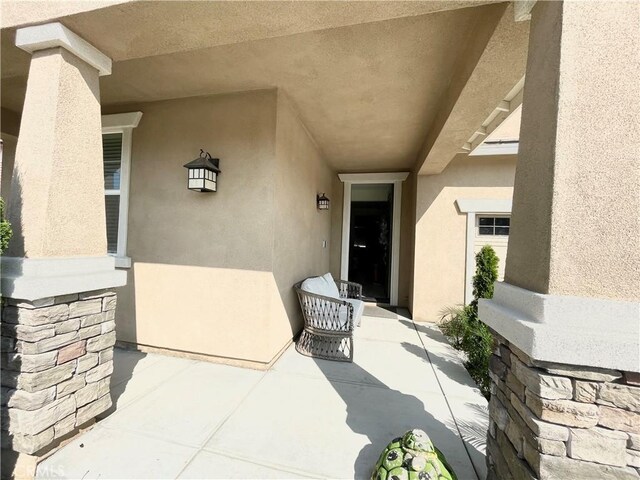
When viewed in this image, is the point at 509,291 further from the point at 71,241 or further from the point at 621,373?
the point at 71,241

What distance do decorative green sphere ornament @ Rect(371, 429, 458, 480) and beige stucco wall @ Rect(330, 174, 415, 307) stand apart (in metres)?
4.18

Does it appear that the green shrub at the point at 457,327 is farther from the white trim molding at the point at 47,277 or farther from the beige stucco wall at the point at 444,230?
the white trim molding at the point at 47,277

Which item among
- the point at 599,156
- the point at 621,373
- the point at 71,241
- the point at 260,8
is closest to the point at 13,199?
Result: the point at 71,241

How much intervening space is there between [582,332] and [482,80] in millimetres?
1955

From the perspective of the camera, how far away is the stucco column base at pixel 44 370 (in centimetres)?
155

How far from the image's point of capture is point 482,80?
213 cm

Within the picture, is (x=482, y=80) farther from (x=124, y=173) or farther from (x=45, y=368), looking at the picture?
(x=124, y=173)

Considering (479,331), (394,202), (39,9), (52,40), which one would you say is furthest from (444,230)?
(39,9)

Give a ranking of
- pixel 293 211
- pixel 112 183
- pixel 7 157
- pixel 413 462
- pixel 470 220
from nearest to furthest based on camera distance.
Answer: pixel 413 462
pixel 112 183
pixel 293 211
pixel 7 157
pixel 470 220

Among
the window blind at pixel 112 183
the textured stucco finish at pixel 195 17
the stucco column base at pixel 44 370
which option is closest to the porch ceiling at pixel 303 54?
the textured stucco finish at pixel 195 17

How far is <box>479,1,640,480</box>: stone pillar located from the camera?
3.26 ft

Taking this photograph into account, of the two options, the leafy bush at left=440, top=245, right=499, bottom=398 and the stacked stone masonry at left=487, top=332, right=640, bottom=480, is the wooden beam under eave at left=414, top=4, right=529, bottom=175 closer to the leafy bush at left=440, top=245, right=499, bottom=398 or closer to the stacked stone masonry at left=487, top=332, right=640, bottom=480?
the leafy bush at left=440, top=245, right=499, bottom=398

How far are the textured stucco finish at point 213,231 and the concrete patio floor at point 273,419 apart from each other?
0.37 metres

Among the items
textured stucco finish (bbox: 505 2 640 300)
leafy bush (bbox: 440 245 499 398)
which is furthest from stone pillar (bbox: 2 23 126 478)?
leafy bush (bbox: 440 245 499 398)
